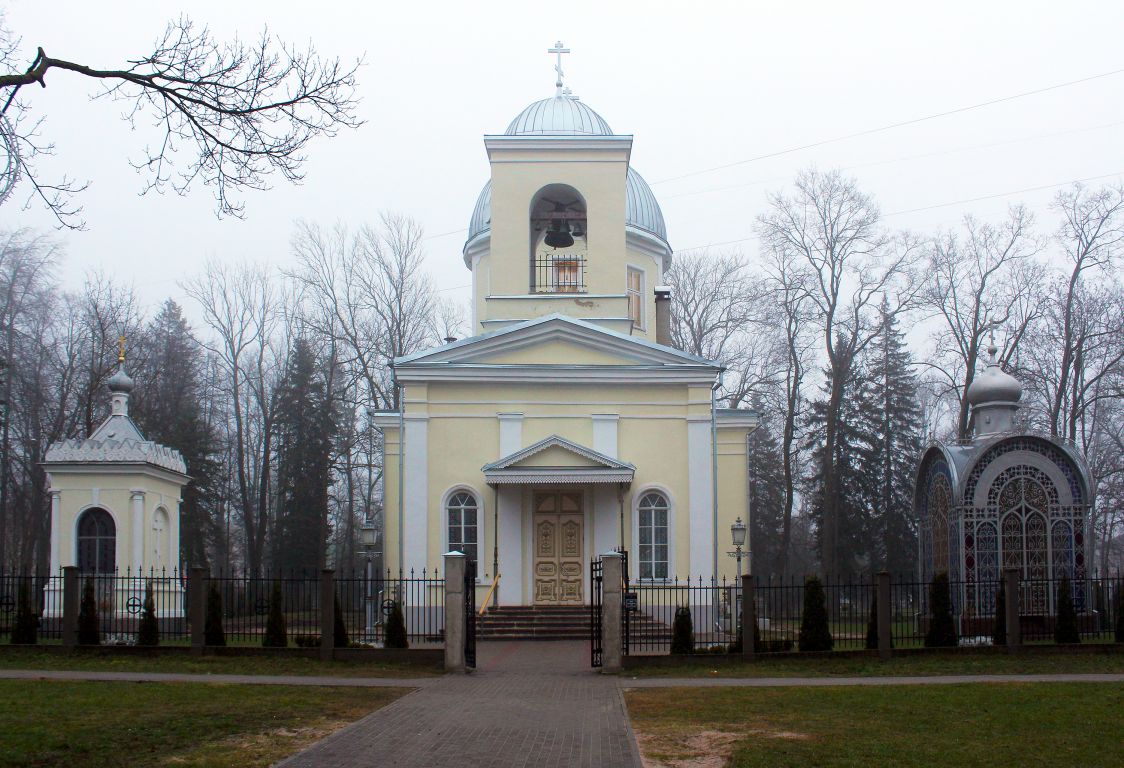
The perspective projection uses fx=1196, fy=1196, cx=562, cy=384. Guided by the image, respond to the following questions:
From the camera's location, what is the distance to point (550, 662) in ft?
63.0

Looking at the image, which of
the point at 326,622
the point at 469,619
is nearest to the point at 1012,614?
the point at 469,619

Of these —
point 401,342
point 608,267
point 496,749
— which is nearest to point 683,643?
point 496,749

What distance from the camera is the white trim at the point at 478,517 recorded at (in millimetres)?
25547

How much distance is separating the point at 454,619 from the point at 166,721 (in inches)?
234

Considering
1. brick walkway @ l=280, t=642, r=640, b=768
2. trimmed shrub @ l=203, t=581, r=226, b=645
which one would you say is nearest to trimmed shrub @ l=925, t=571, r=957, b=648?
Result: brick walkway @ l=280, t=642, r=640, b=768

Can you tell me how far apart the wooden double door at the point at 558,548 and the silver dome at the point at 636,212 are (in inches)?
387

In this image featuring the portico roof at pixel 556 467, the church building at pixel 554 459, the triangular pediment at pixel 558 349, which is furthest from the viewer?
the triangular pediment at pixel 558 349

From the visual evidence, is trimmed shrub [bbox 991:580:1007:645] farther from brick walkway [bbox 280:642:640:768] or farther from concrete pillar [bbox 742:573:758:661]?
brick walkway [bbox 280:642:640:768]

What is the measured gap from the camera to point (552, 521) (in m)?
26.0

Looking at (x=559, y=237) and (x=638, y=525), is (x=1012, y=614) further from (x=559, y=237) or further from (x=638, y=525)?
(x=559, y=237)

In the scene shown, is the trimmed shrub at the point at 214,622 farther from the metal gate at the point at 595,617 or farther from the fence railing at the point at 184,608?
the metal gate at the point at 595,617

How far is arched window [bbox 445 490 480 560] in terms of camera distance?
84.2ft

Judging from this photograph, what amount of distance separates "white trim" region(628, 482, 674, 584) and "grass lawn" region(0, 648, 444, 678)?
8.64 metres

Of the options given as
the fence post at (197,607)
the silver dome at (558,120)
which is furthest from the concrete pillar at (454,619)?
the silver dome at (558,120)
